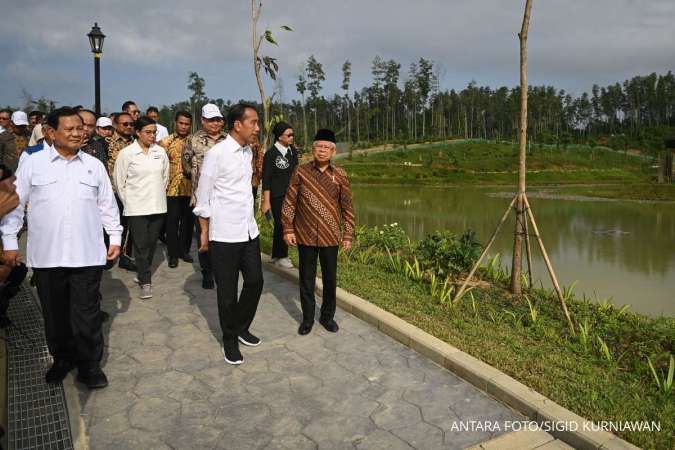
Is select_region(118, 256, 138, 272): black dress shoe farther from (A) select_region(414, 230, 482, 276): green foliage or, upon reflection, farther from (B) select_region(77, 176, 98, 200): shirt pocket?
(A) select_region(414, 230, 482, 276): green foliage

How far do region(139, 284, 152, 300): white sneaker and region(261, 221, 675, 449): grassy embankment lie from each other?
82.4 inches

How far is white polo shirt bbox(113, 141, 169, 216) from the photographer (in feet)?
18.3

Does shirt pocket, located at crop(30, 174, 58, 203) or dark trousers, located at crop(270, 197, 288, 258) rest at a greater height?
shirt pocket, located at crop(30, 174, 58, 203)

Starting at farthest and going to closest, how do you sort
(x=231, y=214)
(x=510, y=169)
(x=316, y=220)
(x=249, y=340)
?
1. (x=510, y=169)
2. (x=316, y=220)
3. (x=249, y=340)
4. (x=231, y=214)

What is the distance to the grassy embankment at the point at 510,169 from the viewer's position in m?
32.3

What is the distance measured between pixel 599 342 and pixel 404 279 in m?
2.48

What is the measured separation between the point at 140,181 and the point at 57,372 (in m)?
2.58

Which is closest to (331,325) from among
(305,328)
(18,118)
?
(305,328)

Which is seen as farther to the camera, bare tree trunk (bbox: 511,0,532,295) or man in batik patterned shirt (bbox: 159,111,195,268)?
man in batik patterned shirt (bbox: 159,111,195,268)

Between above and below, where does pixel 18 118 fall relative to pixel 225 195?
above

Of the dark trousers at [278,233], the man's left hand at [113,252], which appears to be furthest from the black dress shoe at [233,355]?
the dark trousers at [278,233]

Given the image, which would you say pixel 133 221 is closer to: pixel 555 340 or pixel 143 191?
pixel 143 191

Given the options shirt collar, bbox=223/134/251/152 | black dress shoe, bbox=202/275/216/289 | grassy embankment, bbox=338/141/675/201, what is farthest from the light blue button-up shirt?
grassy embankment, bbox=338/141/675/201

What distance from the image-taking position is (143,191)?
5.60 m
